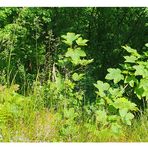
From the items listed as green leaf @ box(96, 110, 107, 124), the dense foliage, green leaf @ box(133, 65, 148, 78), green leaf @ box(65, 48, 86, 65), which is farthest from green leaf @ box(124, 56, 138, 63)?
green leaf @ box(96, 110, 107, 124)

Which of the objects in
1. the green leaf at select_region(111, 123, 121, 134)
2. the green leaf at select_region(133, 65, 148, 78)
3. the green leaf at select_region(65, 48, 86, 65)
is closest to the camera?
Answer: the green leaf at select_region(111, 123, 121, 134)

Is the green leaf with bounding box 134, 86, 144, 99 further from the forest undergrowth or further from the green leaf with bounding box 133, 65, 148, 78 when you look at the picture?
the green leaf with bounding box 133, 65, 148, 78

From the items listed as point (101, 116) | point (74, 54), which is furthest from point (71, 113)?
point (74, 54)

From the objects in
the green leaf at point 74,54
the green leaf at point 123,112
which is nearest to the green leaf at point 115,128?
the green leaf at point 123,112

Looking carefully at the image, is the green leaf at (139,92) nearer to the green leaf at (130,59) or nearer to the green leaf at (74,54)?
the green leaf at (130,59)

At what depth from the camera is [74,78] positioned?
4.60m

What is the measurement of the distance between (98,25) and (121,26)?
0.28m

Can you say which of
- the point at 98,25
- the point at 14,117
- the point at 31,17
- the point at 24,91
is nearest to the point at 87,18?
the point at 98,25

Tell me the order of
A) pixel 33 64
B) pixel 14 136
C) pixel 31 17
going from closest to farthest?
1. pixel 14 136
2. pixel 31 17
3. pixel 33 64

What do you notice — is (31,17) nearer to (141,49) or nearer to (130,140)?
(141,49)

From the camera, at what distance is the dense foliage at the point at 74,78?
4301mm

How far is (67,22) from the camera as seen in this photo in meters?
5.93

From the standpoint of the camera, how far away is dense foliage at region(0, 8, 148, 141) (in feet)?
14.1

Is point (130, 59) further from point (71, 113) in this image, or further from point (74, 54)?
point (71, 113)
